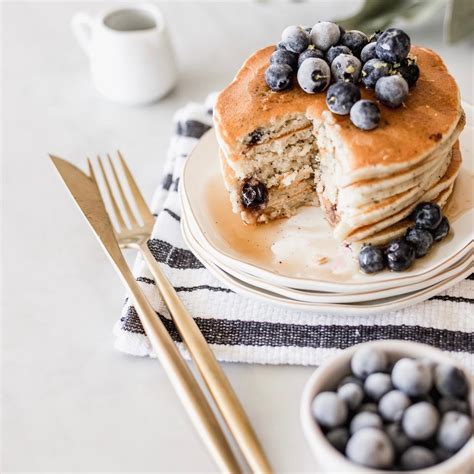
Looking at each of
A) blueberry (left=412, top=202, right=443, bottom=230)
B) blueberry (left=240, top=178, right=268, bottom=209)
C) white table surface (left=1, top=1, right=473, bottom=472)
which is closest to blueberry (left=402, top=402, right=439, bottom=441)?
A: white table surface (left=1, top=1, right=473, bottom=472)

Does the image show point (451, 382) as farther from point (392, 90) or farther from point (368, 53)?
point (368, 53)

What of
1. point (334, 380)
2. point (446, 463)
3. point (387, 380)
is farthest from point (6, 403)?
point (446, 463)

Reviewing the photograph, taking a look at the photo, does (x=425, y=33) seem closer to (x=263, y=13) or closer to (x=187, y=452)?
(x=263, y=13)

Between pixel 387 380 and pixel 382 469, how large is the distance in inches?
6.0

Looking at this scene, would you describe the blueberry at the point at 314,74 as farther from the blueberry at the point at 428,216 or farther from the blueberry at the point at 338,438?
the blueberry at the point at 338,438

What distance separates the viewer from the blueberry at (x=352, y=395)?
1.21m

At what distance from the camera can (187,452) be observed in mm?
1407

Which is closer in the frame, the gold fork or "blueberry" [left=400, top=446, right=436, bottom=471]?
"blueberry" [left=400, top=446, right=436, bottom=471]

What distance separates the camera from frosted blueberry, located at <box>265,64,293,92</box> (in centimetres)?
167

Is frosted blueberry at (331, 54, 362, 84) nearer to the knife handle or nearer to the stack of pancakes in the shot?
the stack of pancakes

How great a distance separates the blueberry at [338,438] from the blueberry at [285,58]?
898mm

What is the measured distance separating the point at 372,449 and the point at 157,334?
557mm

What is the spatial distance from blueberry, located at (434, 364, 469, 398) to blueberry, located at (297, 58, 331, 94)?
746 mm

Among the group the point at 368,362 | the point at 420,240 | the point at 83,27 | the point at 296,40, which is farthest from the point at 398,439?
the point at 83,27
